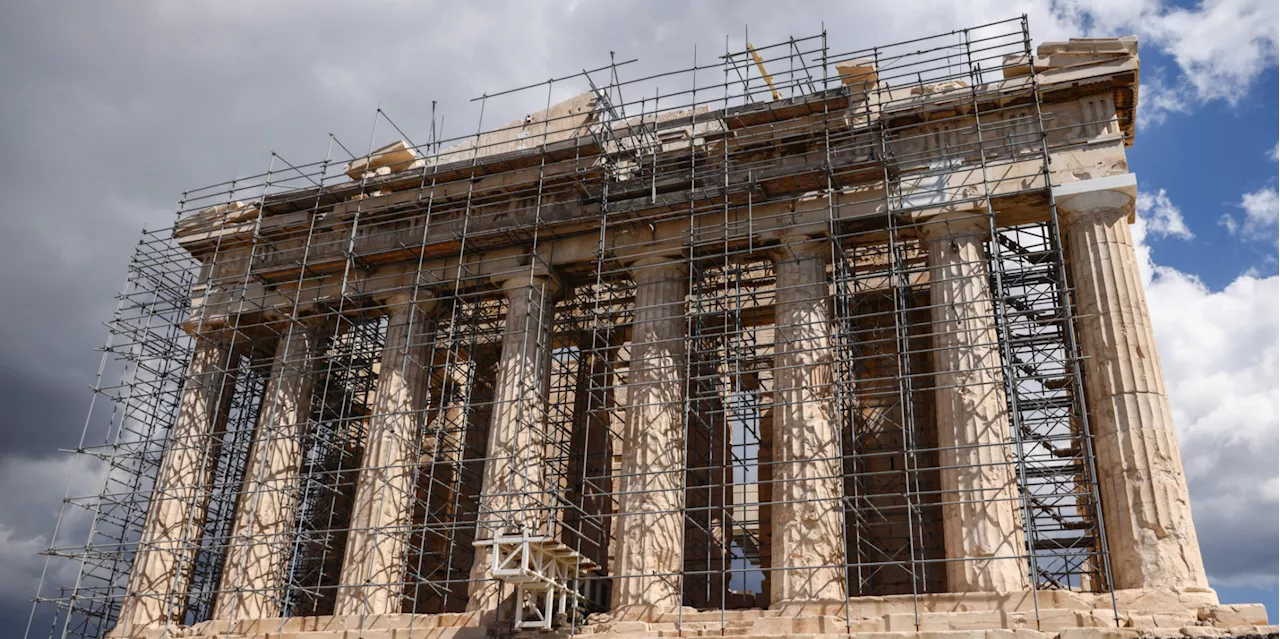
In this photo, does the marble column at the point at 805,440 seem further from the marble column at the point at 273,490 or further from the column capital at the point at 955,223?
the marble column at the point at 273,490

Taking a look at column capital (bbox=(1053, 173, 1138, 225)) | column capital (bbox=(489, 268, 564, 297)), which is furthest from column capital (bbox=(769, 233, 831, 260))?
column capital (bbox=(489, 268, 564, 297))

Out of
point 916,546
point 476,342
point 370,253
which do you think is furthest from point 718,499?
point 370,253

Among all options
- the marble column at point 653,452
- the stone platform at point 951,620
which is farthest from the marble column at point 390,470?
the marble column at point 653,452

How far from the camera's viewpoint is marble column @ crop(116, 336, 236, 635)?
2381cm

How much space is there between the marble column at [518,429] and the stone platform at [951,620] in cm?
176

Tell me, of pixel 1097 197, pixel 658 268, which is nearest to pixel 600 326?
pixel 658 268

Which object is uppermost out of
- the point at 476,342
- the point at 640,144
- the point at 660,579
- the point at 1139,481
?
the point at 640,144

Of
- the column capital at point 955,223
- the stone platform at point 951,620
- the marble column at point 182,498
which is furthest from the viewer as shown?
the marble column at point 182,498

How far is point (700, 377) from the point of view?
20.9m

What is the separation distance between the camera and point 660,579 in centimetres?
2005

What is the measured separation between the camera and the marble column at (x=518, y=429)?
21.0 m

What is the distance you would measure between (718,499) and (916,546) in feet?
16.3

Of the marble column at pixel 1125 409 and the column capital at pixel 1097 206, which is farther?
the column capital at pixel 1097 206

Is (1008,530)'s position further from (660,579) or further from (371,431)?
(371,431)
